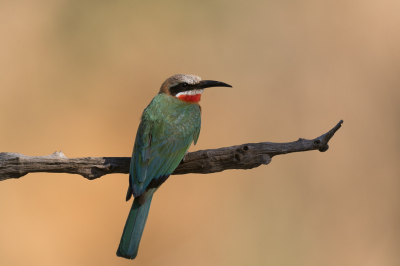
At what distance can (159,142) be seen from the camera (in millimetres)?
2053

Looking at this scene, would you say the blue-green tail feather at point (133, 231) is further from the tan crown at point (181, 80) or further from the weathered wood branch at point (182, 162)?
the tan crown at point (181, 80)

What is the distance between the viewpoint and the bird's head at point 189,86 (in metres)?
2.43

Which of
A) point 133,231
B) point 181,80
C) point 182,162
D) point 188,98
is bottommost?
point 133,231

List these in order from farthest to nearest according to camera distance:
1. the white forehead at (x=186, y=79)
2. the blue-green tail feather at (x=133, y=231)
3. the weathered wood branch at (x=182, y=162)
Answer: the white forehead at (x=186, y=79)
the weathered wood branch at (x=182, y=162)
the blue-green tail feather at (x=133, y=231)

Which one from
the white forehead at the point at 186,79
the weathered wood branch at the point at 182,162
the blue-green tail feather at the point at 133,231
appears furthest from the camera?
the white forehead at the point at 186,79

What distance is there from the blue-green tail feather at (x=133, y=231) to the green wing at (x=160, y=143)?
7cm

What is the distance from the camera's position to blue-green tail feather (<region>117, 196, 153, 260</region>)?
1802 mm

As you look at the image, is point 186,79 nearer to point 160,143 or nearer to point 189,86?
point 189,86

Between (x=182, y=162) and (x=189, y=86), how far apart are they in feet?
1.95

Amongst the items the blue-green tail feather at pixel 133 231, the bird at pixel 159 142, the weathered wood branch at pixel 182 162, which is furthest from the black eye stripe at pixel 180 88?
the blue-green tail feather at pixel 133 231

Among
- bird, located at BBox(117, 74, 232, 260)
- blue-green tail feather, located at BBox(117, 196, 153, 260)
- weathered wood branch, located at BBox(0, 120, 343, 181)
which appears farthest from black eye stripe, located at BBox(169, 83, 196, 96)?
blue-green tail feather, located at BBox(117, 196, 153, 260)

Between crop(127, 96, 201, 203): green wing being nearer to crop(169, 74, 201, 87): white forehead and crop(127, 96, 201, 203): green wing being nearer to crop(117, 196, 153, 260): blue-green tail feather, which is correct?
crop(117, 196, 153, 260): blue-green tail feather

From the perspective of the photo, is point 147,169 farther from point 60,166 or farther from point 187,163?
point 60,166

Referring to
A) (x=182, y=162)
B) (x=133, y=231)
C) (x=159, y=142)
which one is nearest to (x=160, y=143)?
(x=159, y=142)
